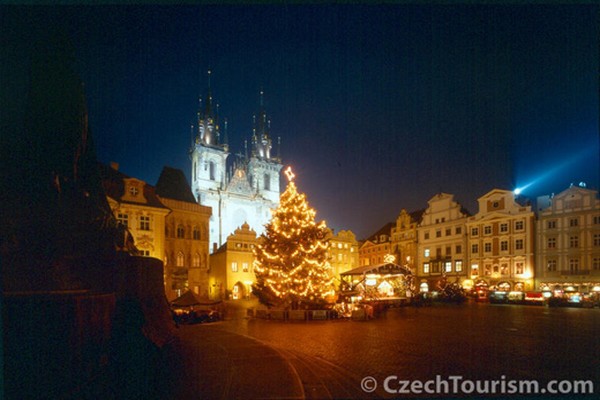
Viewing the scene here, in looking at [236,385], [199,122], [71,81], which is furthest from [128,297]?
[199,122]

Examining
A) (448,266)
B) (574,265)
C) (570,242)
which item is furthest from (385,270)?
(448,266)

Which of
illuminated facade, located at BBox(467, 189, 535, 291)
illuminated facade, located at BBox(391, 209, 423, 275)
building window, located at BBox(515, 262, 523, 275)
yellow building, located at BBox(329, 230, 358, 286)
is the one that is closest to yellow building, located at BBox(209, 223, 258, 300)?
yellow building, located at BBox(329, 230, 358, 286)

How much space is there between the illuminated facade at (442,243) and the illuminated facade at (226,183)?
3307 cm

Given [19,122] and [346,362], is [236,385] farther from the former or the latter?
[19,122]

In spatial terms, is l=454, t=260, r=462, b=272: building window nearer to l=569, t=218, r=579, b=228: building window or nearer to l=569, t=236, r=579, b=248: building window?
l=569, t=236, r=579, b=248: building window

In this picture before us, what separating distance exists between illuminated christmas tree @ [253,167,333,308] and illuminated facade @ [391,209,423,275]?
122ft

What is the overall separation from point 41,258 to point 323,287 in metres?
19.1

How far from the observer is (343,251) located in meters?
68.1

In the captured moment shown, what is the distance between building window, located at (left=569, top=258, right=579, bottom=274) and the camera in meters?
41.6

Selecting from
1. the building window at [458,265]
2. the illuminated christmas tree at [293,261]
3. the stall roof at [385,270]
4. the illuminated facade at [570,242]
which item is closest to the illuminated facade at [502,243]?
the illuminated facade at [570,242]

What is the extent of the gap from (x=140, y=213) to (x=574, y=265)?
141ft

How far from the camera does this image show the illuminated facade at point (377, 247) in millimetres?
65938

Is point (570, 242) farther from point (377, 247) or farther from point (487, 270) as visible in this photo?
point (377, 247)

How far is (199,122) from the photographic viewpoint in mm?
93375
